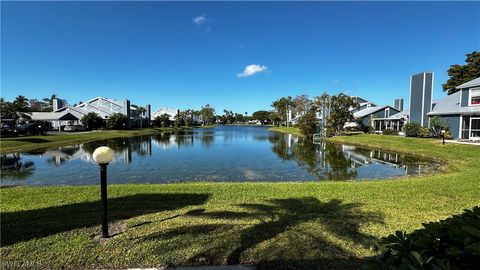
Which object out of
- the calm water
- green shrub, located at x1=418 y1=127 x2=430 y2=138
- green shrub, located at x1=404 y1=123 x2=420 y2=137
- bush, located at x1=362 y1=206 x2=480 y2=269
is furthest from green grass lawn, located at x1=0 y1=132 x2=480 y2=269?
green shrub, located at x1=404 y1=123 x2=420 y2=137

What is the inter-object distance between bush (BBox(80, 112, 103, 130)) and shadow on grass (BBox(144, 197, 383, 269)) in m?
52.0

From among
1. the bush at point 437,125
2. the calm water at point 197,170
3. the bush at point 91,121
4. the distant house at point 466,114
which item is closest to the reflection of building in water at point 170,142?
the calm water at point 197,170

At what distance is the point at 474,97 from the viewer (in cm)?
2314

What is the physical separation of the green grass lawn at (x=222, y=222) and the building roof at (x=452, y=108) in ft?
58.8

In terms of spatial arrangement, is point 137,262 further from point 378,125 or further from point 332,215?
point 378,125

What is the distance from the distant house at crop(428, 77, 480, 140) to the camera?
22734mm

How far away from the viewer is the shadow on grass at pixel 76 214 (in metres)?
4.90

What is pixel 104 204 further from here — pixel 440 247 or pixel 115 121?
pixel 115 121

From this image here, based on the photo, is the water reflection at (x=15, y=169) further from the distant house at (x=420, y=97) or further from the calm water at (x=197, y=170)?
the distant house at (x=420, y=97)

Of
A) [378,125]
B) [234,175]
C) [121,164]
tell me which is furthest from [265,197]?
[378,125]

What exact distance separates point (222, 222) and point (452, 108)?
2871 cm

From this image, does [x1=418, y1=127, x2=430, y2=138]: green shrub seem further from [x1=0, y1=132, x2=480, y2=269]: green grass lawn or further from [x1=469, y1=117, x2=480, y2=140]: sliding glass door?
[x1=0, y1=132, x2=480, y2=269]: green grass lawn

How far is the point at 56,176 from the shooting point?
13469 millimetres

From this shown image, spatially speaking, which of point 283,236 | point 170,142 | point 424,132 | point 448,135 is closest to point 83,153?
point 170,142
